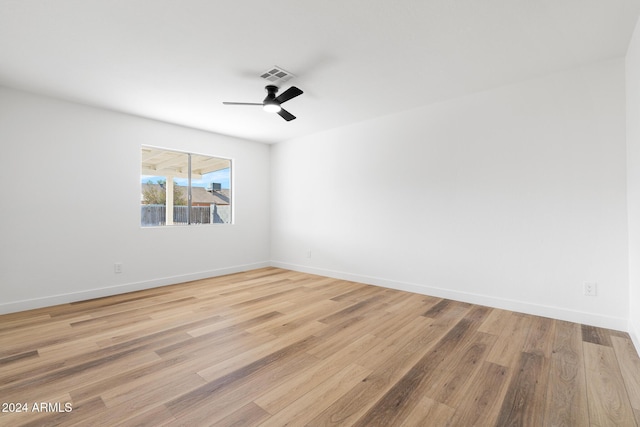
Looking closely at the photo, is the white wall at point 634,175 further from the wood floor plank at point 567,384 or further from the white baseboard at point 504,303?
the wood floor plank at point 567,384

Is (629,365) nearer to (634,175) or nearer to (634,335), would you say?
(634,335)

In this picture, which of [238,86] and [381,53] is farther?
[238,86]

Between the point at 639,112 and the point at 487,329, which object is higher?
the point at 639,112

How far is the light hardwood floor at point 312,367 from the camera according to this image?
154 centimetres

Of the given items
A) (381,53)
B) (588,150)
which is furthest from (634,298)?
(381,53)

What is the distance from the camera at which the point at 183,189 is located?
4727 mm

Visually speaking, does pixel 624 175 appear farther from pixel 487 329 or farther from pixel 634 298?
pixel 487 329

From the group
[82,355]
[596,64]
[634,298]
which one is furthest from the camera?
[596,64]

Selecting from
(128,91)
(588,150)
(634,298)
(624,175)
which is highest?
(128,91)

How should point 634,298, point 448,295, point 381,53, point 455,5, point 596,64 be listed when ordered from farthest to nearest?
point 448,295
point 596,64
point 381,53
point 634,298
point 455,5

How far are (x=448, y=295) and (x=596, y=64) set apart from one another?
9.27 ft

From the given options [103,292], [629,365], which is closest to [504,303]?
[629,365]

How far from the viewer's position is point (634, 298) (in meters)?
2.37

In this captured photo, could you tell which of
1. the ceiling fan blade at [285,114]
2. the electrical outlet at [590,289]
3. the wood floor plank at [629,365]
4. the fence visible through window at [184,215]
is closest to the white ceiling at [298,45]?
the ceiling fan blade at [285,114]
